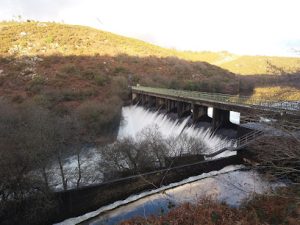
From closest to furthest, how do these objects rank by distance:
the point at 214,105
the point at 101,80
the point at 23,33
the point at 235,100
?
the point at 235,100 < the point at 214,105 < the point at 101,80 < the point at 23,33

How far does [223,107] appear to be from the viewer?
25094 mm

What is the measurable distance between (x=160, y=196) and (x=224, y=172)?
494 centimetres

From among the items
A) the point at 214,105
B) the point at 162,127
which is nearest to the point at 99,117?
the point at 162,127

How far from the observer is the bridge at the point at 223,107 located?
15.0 m

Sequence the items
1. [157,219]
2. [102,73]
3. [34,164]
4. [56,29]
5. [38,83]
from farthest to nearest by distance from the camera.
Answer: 1. [56,29]
2. [102,73]
3. [38,83]
4. [34,164]
5. [157,219]

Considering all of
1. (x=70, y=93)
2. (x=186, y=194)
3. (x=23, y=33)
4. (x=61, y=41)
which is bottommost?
(x=186, y=194)

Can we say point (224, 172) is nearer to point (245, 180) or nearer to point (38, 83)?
point (245, 180)

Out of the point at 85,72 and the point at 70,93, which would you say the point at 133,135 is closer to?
the point at 70,93

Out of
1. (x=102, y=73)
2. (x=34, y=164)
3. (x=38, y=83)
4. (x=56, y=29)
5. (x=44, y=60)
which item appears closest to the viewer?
(x=34, y=164)

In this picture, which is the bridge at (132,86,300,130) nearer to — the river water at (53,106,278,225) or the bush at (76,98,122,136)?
the river water at (53,106,278,225)

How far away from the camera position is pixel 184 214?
1316 centimetres

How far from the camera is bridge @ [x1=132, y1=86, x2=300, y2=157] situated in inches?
590

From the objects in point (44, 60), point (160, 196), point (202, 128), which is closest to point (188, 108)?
point (202, 128)

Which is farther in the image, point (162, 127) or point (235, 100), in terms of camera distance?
point (162, 127)
